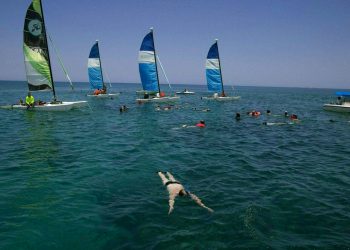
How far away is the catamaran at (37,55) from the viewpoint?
37.3 meters

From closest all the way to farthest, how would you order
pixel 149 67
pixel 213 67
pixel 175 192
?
pixel 175 192 < pixel 149 67 < pixel 213 67

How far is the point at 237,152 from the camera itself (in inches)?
776

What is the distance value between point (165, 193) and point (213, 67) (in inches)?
2142

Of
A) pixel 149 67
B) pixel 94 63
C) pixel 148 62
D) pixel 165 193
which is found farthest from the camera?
pixel 94 63

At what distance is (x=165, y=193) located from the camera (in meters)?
12.2

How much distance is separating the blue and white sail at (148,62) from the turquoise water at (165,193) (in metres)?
32.6

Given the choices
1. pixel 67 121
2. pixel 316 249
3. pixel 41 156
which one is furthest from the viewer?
pixel 67 121

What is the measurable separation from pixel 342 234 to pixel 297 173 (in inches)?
246

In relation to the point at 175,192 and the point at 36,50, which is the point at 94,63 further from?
the point at 175,192

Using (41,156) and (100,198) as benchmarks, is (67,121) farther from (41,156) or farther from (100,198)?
(100,198)

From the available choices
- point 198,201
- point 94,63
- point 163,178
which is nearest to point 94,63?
point 94,63

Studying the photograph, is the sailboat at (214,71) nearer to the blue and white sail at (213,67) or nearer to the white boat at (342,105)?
the blue and white sail at (213,67)

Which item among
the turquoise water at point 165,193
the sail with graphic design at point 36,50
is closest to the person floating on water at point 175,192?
the turquoise water at point 165,193

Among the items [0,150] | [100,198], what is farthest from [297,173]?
[0,150]
